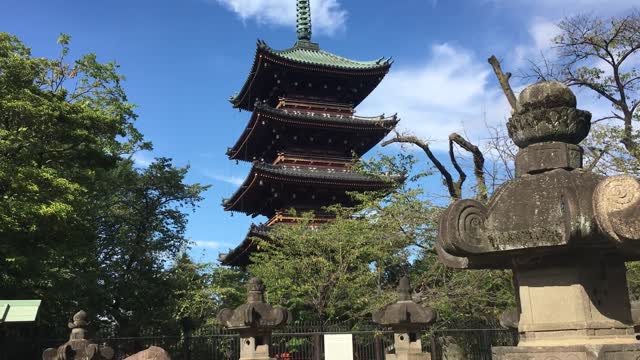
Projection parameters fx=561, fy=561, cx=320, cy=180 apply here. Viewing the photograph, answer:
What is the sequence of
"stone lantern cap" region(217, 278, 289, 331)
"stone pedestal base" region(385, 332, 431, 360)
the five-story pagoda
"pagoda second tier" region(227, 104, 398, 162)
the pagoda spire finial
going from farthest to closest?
the pagoda spire finial, "pagoda second tier" region(227, 104, 398, 162), the five-story pagoda, "stone pedestal base" region(385, 332, 431, 360), "stone lantern cap" region(217, 278, 289, 331)

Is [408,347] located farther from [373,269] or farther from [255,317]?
[373,269]

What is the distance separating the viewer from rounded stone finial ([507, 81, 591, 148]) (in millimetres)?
3816

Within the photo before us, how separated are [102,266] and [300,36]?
17.3 m

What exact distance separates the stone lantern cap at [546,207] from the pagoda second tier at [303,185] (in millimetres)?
20174

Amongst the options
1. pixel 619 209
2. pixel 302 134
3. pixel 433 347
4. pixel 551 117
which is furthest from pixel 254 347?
pixel 302 134

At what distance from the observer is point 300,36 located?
33656 millimetres

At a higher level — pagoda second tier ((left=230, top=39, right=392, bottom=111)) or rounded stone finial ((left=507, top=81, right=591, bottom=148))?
pagoda second tier ((left=230, top=39, right=392, bottom=111))

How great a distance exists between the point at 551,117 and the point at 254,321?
737 cm

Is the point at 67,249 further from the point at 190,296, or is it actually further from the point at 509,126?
the point at 509,126

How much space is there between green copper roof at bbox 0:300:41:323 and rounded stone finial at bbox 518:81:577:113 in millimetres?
7457

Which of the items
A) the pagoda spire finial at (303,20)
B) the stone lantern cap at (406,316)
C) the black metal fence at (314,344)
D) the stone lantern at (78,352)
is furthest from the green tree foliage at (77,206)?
the pagoda spire finial at (303,20)

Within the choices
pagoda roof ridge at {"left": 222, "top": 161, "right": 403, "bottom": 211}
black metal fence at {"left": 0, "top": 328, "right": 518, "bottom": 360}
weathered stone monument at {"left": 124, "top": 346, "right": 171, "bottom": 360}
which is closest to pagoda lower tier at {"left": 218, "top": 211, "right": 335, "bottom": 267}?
pagoda roof ridge at {"left": 222, "top": 161, "right": 403, "bottom": 211}

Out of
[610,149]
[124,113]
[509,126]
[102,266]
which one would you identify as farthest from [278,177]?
[509,126]

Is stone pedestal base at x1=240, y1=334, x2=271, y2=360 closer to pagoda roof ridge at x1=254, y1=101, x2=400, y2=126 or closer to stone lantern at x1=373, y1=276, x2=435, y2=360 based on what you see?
stone lantern at x1=373, y1=276, x2=435, y2=360
